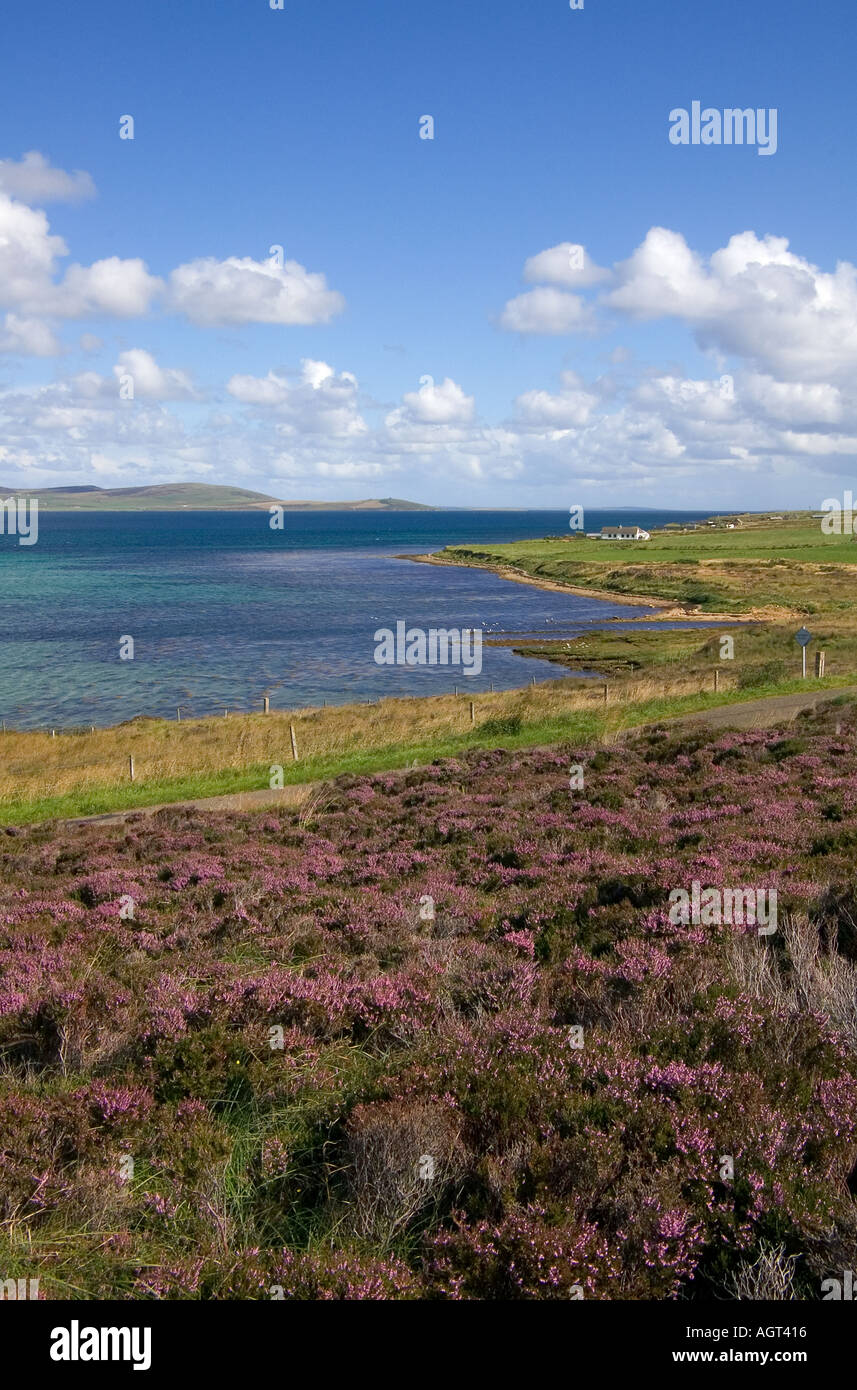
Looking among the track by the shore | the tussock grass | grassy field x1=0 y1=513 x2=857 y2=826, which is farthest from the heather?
grassy field x1=0 y1=513 x2=857 y2=826

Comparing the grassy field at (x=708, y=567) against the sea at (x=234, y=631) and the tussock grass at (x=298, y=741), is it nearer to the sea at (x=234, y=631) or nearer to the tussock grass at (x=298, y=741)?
the sea at (x=234, y=631)

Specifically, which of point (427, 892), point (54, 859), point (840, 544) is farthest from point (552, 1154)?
point (840, 544)

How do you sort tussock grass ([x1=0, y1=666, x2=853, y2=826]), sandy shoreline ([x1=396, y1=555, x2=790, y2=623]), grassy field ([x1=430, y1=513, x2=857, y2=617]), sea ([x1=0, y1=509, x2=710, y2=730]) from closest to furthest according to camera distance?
tussock grass ([x1=0, y1=666, x2=853, y2=826]) < sea ([x1=0, y1=509, x2=710, y2=730]) < sandy shoreline ([x1=396, y1=555, x2=790, y2=623]) < grassy field ([x1=430, y1=513, x2=857, y2=617])

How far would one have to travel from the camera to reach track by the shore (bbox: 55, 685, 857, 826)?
74.9 feet

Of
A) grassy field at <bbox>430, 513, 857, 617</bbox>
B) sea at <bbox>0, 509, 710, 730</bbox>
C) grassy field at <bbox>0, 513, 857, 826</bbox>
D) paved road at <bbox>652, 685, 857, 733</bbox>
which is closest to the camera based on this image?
paved road at <bbox>652, 685, 857, 733</bbox>

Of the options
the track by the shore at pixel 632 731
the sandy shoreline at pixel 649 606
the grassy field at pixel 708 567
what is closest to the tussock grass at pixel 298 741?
the track by the shore at pixel 632 731

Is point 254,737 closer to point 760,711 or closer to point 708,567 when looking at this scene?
point 760,711

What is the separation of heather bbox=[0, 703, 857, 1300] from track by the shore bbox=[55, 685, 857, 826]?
1097 cm

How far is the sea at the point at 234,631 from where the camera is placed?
5319 centimetres

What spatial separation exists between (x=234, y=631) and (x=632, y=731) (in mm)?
57371

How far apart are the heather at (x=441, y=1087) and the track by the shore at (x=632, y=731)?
11.0 m

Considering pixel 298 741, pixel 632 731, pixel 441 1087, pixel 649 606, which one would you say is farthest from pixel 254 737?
pixel 649 606

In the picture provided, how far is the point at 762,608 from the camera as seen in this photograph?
84.7m

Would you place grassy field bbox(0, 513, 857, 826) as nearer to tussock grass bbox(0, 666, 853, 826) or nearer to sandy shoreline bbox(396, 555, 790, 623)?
tussock grass bbox(0, 666, 853, 826)
